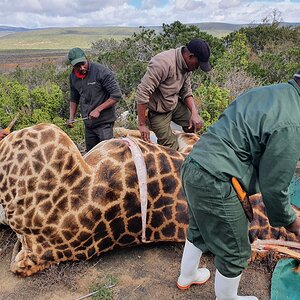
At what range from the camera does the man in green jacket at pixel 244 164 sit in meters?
2.25

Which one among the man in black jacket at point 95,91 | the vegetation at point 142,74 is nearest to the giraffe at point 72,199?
the man in black jacket at point 95,91

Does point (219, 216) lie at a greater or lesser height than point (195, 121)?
greater

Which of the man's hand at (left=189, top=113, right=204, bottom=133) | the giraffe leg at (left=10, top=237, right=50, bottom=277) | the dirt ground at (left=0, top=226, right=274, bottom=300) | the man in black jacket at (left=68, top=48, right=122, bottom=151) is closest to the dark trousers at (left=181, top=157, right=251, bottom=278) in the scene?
the dirt ground at (left=0, top=226, right=274, bottom=300)

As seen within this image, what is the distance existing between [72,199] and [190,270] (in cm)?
120

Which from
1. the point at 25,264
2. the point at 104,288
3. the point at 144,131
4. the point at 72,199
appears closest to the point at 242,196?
Answer: the point at 104,288

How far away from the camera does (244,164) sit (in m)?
2.45

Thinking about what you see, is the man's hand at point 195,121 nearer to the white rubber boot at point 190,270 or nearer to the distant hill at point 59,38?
the white rubber boot at point 190,270

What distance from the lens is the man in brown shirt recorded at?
4398mm

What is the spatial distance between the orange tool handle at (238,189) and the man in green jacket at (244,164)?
24 millimetres

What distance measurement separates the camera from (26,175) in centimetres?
363

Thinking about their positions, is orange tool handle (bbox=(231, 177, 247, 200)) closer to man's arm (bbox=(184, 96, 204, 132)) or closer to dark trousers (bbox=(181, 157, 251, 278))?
dark trousers (bbox=(181, 157, 251, 278))

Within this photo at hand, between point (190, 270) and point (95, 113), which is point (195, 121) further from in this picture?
point (190, 270)

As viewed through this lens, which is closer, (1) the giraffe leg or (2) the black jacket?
(1) the giraffe leg

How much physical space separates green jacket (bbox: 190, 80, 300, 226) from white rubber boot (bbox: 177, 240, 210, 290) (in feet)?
2.72
